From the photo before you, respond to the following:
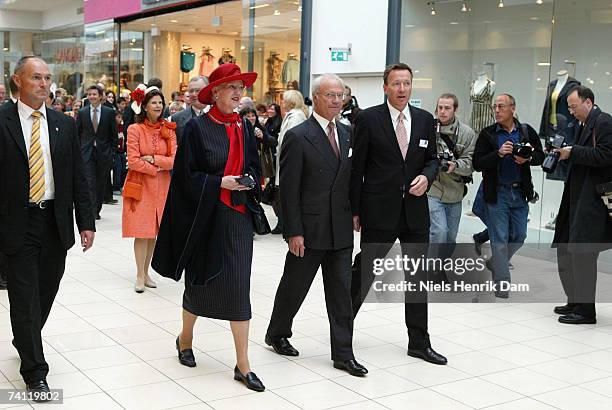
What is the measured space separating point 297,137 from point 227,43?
40.9 ft

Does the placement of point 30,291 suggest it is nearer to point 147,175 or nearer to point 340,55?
point 147,175

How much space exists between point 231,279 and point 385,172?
4.18ft

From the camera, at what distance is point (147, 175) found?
7.28 m

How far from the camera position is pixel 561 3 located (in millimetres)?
9867

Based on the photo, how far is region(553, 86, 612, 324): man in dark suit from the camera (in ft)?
21.2

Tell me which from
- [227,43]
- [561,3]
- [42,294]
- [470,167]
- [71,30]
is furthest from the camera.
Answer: [71,30]

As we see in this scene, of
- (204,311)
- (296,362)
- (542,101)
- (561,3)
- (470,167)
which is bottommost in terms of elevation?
(296,362)

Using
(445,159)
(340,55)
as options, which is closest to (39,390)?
(445,159)

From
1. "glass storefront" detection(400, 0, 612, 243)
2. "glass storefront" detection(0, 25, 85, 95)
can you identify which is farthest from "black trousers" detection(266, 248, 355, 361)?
"glass storefront" detection(0, 25, 85, 95)

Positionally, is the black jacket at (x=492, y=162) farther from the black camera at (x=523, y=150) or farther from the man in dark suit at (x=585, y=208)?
the man in dark suit at (x=585, y=208)

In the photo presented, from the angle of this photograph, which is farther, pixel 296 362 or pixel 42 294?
pixel 296 362

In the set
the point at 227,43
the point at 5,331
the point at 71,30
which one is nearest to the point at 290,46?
the point at 227,43

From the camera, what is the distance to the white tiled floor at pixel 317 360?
4.65m

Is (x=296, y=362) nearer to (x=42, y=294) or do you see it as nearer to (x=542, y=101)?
(x=42, y=294)
